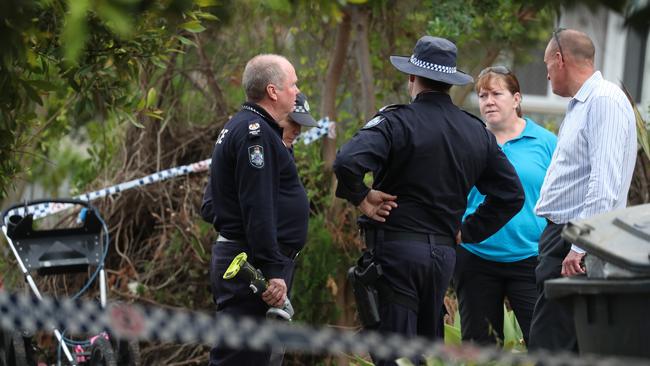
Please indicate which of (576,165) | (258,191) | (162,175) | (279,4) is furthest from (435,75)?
(162,175)

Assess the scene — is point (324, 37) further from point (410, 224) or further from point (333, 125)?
point (410, 224)

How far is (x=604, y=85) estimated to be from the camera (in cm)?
549

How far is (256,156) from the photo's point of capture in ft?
17.6

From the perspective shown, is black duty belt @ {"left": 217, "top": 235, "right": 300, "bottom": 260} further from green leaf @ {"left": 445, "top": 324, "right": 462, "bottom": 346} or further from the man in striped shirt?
the man in striped shirt

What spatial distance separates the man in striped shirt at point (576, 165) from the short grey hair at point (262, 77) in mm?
1338

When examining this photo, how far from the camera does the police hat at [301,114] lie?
617 centimetres

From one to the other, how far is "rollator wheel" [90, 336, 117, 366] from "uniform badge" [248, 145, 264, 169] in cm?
162

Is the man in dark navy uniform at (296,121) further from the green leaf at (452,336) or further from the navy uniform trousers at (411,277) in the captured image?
the green leaf at (452,336)

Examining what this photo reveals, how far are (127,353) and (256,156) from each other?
1.72m

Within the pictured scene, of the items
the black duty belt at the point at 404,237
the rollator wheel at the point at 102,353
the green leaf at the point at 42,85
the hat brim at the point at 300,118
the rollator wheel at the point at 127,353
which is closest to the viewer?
the green leaf at the point at 42,85

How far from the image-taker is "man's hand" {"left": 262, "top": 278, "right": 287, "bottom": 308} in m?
5.39

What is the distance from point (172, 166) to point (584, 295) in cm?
504

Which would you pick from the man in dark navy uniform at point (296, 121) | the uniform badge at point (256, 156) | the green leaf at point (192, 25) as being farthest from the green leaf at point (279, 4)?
the man in dark navy uniform at point (296, 121)

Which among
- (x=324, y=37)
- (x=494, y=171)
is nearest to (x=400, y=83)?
(x=324, y=37)
